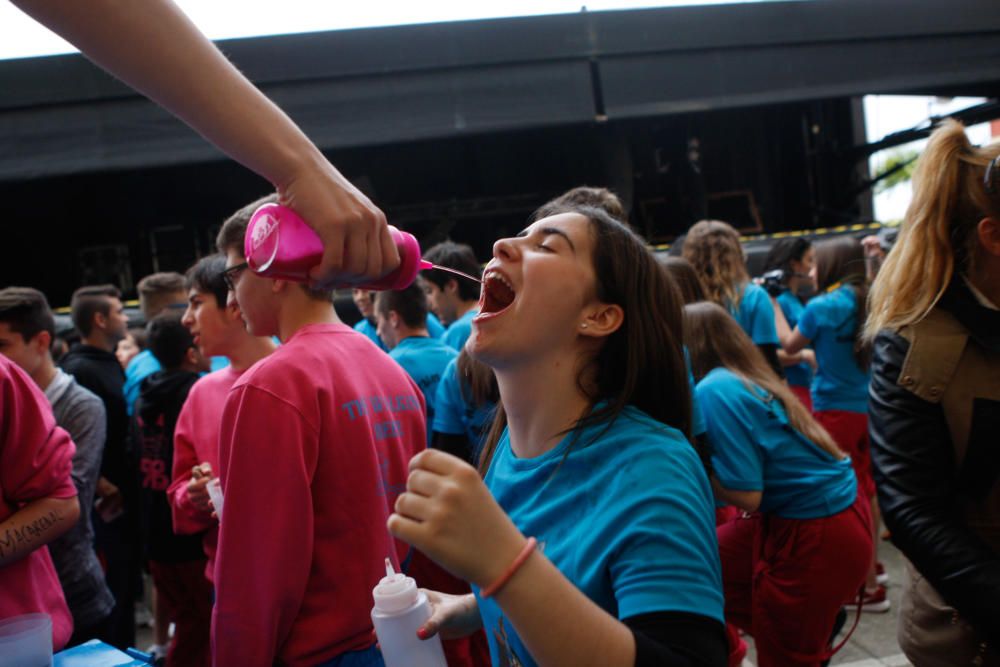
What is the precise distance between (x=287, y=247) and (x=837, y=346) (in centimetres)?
441

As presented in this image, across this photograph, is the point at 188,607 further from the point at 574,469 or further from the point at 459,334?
the point at 574,469

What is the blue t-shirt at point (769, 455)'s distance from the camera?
107 inches

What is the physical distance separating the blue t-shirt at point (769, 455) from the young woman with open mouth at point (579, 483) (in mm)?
1253

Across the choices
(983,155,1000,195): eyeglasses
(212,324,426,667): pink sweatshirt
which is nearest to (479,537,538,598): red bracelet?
(212,324,426,667): pink sweatshirt

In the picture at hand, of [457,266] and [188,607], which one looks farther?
[457,266]

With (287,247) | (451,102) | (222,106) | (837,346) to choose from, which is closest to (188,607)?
(287,247)

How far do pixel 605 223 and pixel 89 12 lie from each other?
3.35 feet

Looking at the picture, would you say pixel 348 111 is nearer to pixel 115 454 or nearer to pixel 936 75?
pixel 115 454

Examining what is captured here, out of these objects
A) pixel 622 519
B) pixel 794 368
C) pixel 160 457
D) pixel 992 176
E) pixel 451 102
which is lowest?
pixel 794 368

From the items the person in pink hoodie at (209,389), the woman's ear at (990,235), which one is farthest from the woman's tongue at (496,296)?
the person in pink hoodie at (209,389)

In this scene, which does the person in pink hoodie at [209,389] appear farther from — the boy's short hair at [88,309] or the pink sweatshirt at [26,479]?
the boy's short hair at [88,309]

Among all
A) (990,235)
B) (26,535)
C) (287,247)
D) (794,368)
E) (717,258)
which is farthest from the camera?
(794,368)

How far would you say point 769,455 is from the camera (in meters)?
2.77

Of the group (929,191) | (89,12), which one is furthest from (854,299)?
(89,12)
